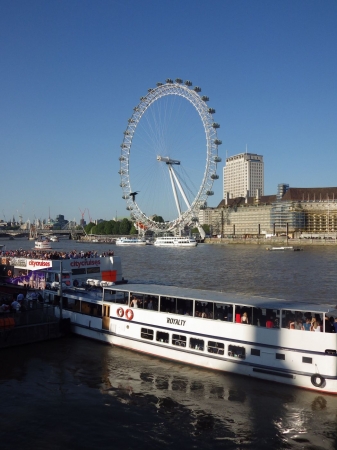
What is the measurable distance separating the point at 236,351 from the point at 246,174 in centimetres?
17805

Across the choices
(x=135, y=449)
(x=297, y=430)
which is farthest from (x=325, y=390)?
(x=135, y=449)

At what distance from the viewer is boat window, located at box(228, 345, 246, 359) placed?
1198cm

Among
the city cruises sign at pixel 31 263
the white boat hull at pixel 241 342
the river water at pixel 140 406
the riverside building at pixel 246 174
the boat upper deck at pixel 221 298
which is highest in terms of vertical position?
the riverside building at pixel 246 174

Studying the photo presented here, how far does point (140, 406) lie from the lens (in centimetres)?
1035

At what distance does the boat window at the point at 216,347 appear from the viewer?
12.3m

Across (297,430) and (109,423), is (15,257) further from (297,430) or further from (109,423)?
(297,430)

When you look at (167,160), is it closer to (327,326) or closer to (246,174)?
(327,326)

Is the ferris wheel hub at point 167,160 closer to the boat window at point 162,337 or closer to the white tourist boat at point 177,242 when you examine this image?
the white tourist boat at point 177,242

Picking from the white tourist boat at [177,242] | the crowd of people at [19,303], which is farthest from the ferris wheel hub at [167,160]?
the crowd of people at [19,303]

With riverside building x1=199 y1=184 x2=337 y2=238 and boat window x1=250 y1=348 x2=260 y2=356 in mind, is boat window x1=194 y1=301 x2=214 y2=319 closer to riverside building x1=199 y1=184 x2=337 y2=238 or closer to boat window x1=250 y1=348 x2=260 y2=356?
boat window x1=250 y1=348 x2=260 y2=356

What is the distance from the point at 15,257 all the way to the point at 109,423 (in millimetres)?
13930

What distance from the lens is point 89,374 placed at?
40.9 feet

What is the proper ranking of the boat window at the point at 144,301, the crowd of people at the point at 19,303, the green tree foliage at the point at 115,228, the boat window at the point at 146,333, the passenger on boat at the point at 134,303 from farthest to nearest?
the green tree foliage at the point at 115,228
the crowd of people at the point at 19,303
the passenger on boat at the point at 134,303
the boat window at the point at 144,301
the boat window at the point at 146,333

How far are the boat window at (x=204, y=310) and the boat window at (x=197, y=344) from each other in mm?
655
